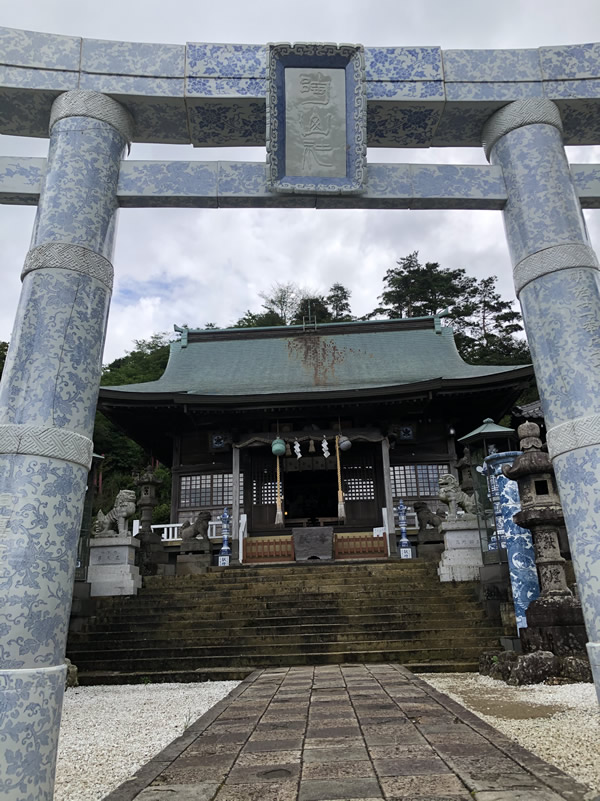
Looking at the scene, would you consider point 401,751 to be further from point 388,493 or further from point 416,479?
point 416,479

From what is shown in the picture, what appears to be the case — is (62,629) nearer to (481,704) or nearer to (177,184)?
(177,184)

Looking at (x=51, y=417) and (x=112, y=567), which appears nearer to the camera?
(x=51, y=417)

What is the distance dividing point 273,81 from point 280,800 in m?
4.22

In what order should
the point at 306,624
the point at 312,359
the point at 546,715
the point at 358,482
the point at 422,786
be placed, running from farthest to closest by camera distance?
the point at 312,359, the point at 358,482, the point at 306,624, the point at 546,715, the point at 422,786

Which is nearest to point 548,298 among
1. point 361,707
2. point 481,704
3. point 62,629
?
point 62,629

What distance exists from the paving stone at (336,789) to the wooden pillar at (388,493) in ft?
36.4

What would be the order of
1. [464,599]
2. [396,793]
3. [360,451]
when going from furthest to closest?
[360,451], [464,599], [396,793]

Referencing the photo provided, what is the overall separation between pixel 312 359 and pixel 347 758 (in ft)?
55.8

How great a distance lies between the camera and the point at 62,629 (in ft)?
9.52

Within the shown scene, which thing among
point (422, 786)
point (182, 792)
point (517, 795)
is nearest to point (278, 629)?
point (182, 792)

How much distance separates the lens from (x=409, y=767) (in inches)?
122

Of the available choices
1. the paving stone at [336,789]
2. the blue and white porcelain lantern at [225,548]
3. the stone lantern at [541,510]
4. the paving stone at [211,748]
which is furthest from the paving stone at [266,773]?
the blue and white porcelain lantern at [225,548]

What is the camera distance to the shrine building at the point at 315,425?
15477mm

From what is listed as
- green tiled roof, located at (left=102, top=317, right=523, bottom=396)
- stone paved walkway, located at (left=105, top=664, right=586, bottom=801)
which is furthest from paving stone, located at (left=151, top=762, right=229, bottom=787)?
green tiled roof, located at (left=102, top=317, right=523, bottom=396)
